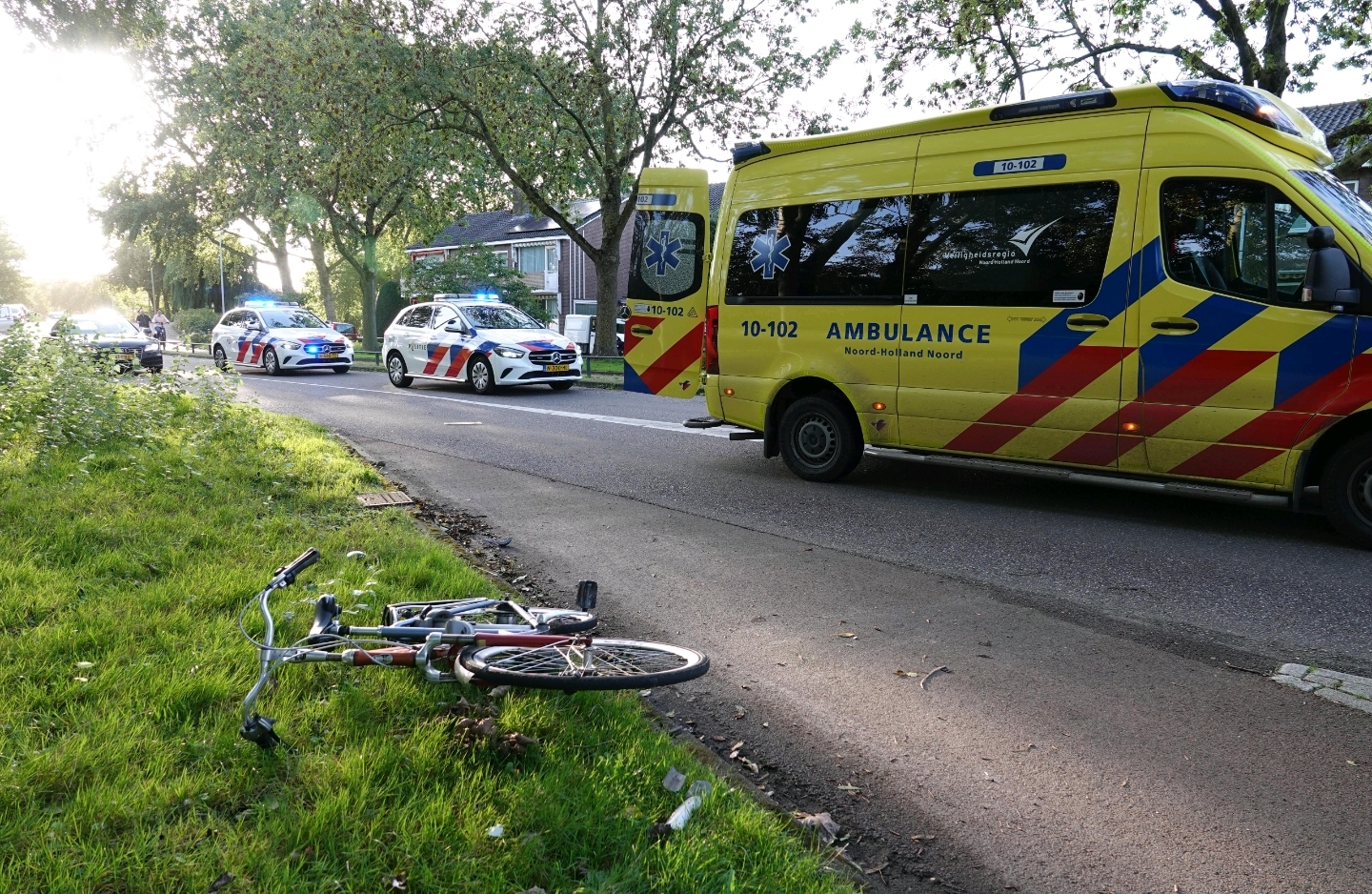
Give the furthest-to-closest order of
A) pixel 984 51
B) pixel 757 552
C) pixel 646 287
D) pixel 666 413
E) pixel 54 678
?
pixel 984 51 → pixel 666 413 → pixel 646 287 → pixel 757 552 → pixel 54 678

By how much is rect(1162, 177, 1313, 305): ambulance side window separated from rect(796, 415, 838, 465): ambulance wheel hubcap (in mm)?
2911

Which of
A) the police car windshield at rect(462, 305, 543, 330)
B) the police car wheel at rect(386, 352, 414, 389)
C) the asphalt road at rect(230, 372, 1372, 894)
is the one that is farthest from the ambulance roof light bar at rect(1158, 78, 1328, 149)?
the police car wheel at rect(386, 352, 414, 389)

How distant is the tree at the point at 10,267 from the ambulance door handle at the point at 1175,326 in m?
108

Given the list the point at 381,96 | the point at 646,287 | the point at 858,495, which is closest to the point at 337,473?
the point at 646,287

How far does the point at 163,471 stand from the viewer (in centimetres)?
686

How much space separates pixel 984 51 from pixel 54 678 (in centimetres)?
2194

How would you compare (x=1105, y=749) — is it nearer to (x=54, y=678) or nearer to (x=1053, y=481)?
(x=54, y=678)

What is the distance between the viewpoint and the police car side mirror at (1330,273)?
5.67 meters

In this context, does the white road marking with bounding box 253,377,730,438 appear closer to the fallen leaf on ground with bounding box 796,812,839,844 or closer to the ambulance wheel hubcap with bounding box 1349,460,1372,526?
the ambulance wheel hubcap with bounding box 1349,460,1372,526

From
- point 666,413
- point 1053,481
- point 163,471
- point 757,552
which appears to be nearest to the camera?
point 757,552

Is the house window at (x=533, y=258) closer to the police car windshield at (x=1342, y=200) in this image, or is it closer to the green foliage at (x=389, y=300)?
the green foliage at (x=389, y=300)

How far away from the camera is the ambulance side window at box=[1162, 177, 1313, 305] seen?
596cm

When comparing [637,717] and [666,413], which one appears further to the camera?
[666,413]

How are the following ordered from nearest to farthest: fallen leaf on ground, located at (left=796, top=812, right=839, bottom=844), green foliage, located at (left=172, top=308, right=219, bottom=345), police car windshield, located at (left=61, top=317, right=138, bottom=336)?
fallen leaf on ground, located at (left=796, top=812, right=839, bottom=844) < police car windshield, located at (left=61, top=317, right=138, bottom=336) < green foliage, located at (left=172, top=308, right=219, bottom=345)
